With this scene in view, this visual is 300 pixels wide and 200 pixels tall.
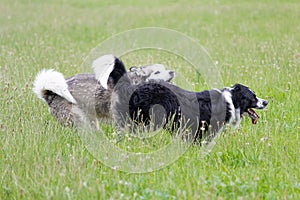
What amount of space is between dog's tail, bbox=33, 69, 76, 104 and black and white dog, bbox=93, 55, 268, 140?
1.53 feet

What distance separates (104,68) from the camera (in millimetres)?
5520

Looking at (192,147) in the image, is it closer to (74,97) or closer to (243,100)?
(243,100)

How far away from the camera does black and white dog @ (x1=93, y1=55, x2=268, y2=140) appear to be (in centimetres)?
530

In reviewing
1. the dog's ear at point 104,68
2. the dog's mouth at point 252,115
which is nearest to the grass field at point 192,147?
the dog's mouth at point 252,115

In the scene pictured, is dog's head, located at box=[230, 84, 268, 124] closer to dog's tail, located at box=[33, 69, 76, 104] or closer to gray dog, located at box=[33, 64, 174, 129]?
gray dog, located at box=[33, 64, 174, 129]

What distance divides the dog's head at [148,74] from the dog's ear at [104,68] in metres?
0.61

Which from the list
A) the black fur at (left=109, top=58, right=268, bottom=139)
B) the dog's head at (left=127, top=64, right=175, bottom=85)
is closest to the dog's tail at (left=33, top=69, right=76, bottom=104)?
the black fur at (left=109, top=58, right=268, bottom=139)

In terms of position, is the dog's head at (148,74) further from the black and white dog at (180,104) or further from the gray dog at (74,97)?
the black and white dog at (180,104)

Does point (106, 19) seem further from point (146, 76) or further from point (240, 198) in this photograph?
point (240, 198)

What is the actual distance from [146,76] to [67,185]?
2.83 meters

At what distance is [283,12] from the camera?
44.4ft

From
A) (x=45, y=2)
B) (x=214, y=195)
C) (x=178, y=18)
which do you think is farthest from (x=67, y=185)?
(x=45, y=2)

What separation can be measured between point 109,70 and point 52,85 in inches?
28.6

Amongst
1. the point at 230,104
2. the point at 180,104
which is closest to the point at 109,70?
the point at 180,104
